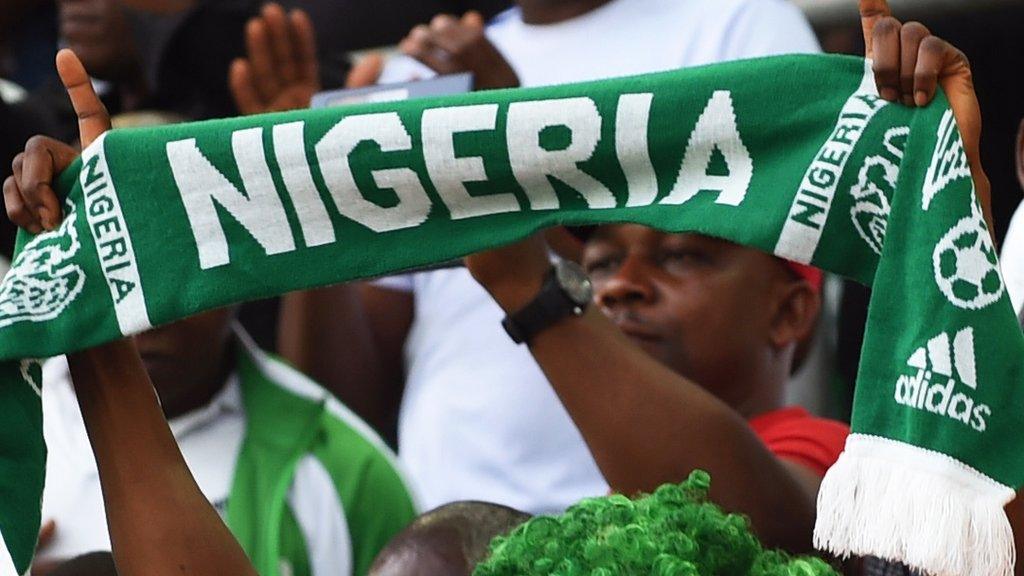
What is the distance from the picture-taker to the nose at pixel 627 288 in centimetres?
311

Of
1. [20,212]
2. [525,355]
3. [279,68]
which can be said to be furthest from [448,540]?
[279,68]

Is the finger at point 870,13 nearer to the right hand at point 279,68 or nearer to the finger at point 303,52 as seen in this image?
the right hand at point 279,68

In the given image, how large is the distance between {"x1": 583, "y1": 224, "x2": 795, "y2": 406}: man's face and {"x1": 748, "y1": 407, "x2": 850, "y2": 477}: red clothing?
0.31 feet

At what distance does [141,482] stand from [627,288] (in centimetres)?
95

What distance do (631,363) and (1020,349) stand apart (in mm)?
595

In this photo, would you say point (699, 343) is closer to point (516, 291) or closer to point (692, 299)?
point (692, 299)

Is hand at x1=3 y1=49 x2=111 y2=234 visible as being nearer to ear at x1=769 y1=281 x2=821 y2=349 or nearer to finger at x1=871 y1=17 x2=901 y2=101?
finger at x1=871 y1=17 x2=901 y2=101

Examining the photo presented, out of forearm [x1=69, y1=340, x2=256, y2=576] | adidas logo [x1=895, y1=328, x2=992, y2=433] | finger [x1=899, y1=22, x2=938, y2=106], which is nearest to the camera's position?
adidas logo [x1=895, y1=328, x2=992, y2=433]

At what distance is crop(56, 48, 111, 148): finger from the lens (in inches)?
101

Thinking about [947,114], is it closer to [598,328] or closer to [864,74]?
[864,74]

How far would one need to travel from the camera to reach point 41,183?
2.50 metres

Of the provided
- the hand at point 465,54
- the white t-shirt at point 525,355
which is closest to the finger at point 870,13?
the white t-shirt at point 525,355

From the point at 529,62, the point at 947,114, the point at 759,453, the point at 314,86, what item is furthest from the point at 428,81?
the point at 947,114

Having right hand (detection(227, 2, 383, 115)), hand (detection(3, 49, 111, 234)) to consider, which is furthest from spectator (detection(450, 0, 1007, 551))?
right hand (detection(227, 2, 383, 115))
